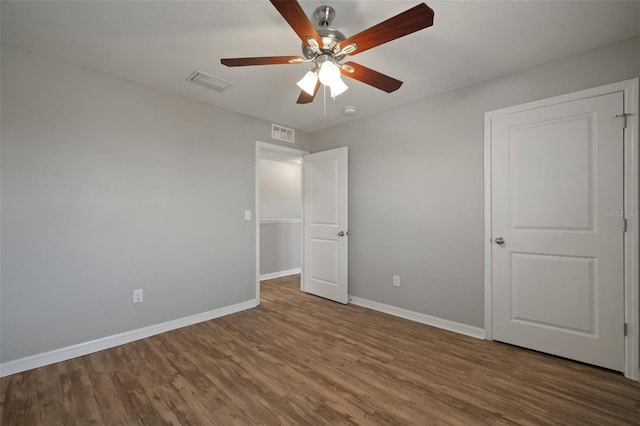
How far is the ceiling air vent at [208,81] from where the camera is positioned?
8.54 ft

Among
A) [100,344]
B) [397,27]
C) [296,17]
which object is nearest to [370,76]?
[397,27]

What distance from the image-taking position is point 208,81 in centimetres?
272

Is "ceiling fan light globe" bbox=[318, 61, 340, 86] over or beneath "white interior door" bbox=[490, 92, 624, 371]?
over

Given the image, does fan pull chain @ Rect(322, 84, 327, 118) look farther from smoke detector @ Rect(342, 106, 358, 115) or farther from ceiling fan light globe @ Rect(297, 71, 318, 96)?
ceiling fan light globe @ Rect(297, 71, 318, 96)

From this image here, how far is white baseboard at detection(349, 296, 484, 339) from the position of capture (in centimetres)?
278

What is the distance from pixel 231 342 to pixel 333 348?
3.19 ft

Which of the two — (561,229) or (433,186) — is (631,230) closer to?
(561,229)

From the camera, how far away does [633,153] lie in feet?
6.72

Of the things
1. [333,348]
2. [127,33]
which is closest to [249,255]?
[333,348]

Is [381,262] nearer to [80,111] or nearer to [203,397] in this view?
[203,397]

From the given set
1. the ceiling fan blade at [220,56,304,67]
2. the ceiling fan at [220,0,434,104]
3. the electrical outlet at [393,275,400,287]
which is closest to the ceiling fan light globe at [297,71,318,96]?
the ceiling fan at [220,0,434,104]

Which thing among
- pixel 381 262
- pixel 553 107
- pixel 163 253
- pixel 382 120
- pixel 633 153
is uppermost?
pixel 382 120

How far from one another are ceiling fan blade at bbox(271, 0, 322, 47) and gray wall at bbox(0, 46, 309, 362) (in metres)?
2.10

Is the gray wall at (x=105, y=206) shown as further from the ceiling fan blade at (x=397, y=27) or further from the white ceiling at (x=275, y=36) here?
the ceiling fan blade at (x=397, y=27)
